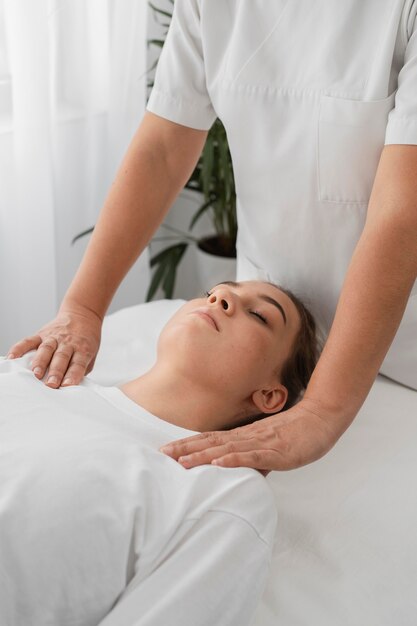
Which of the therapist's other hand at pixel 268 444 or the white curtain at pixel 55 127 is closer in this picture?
the therapist's other hand at pixel 268 444

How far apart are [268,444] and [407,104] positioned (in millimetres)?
619

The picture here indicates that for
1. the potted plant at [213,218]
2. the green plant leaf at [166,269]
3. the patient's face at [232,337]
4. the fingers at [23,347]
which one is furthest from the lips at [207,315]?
the green plant leaf at [166,269]

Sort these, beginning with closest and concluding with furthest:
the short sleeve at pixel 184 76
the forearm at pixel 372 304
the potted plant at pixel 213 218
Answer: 1. the forearm at pixel 372 304
2. the short sleeve at pixel 184 76
3. the potted plant at pixel 213 218

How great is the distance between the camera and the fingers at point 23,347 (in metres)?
1.60

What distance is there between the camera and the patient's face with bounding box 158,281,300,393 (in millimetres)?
1534

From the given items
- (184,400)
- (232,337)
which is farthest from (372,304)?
(184,400)

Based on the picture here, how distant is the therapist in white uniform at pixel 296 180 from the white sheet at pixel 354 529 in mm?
158

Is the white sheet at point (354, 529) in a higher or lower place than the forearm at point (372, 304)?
lower

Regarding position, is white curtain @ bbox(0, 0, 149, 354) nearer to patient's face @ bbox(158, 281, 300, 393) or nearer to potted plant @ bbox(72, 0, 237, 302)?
potted plant @ bbox(72, 0, 237, 302)

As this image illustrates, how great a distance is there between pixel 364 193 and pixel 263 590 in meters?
0.76

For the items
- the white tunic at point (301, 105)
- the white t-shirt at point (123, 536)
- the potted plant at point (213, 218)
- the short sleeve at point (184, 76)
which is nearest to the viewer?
the white t-shirt at point (123, 536)

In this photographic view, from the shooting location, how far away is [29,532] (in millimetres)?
1139

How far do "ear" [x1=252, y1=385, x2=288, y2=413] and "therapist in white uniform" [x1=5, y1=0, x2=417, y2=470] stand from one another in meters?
0.14

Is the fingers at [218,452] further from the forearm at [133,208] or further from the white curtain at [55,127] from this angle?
the white curtain at [55,127]
